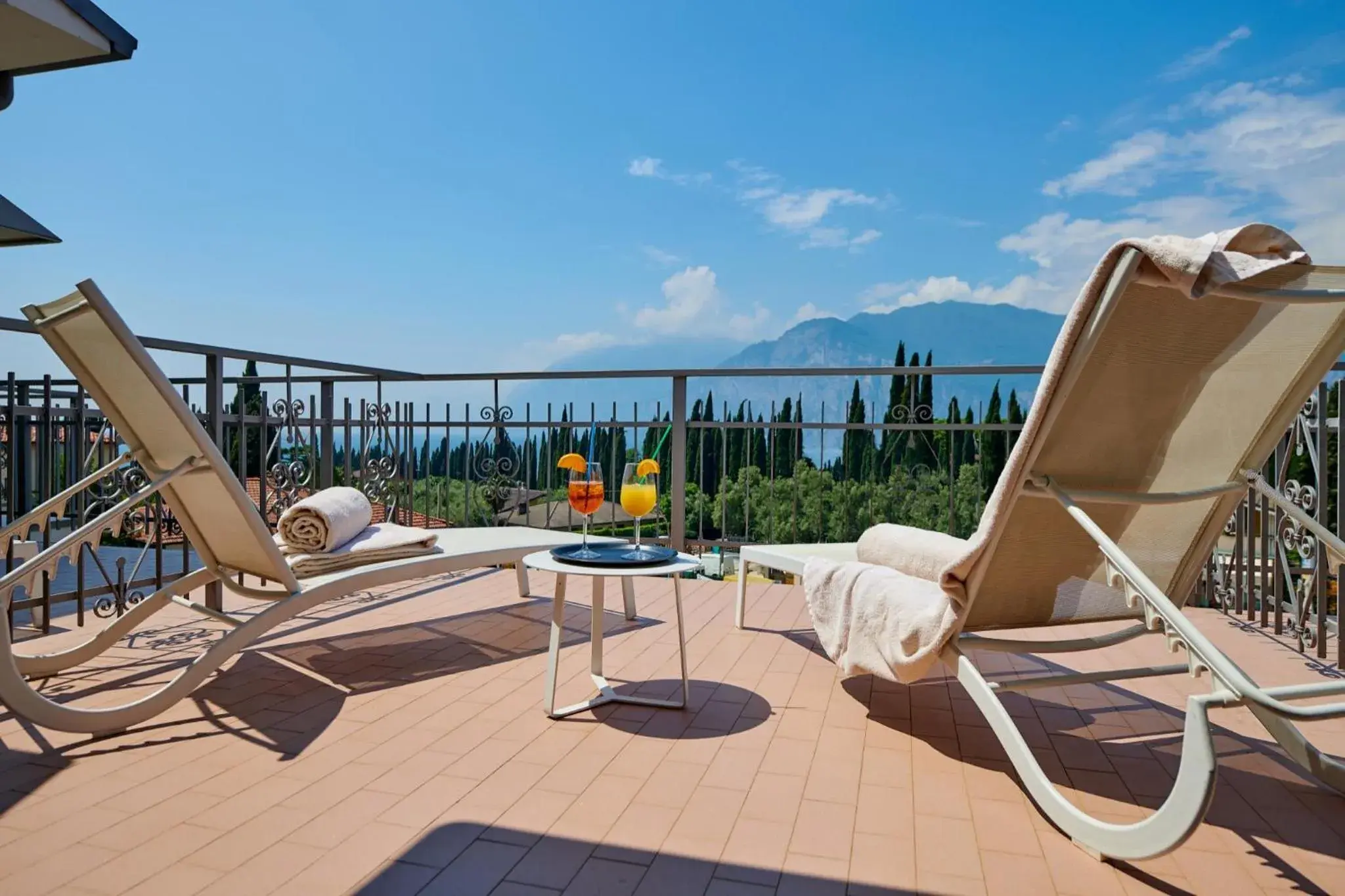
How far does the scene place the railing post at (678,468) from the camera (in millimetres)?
4551

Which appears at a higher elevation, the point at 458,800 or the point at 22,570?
the point at 22,570

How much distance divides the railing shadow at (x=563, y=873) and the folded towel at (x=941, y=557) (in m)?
0.71

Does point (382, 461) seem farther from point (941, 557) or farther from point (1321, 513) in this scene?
point (1321, 513)

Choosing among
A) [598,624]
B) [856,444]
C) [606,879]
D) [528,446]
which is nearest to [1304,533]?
[598,624]

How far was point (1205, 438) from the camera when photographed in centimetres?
194

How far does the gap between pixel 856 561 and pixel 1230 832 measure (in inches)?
51.7

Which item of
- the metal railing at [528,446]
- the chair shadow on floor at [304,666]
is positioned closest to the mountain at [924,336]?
the metal railing at [528,446]

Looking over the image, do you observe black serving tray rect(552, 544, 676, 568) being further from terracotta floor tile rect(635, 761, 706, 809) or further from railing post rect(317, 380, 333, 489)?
railing post rect(317, 380, 333, 489)

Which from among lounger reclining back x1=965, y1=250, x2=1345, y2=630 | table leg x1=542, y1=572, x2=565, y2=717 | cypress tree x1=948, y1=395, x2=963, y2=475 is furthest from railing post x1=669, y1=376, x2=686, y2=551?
lounger reclining back x1=965, y1=250, x2=1345, y2=630

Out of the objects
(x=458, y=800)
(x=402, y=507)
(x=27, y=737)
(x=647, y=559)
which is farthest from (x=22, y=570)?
(x=402, y=507)

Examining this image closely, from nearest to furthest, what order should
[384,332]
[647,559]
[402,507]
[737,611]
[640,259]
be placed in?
[647,559] < [737,611] < [402,507] < [384,332] < [640,259]

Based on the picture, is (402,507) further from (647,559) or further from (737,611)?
(647,559)

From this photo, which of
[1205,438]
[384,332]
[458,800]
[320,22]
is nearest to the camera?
[458,800]

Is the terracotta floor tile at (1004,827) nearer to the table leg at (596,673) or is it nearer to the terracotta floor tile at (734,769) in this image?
the terracotta floor tile at (734,769)
